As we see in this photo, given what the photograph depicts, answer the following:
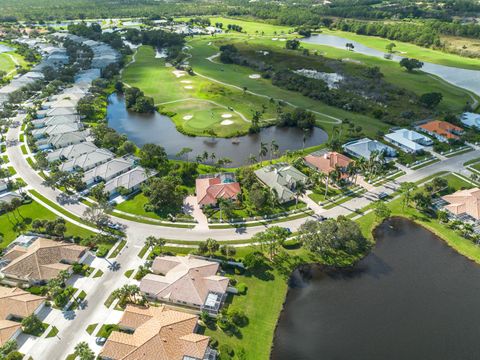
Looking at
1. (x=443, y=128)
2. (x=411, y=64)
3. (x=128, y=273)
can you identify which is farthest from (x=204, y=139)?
(x=411, y=64)

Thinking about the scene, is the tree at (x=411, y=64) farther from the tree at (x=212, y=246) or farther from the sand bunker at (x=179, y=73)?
the tree at (x=212, y=246)

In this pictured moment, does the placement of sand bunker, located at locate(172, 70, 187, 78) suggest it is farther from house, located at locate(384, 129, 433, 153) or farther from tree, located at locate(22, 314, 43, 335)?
tree, located at locate(22, 314, 43, 335)

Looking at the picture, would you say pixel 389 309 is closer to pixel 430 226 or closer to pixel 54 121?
pixel 430 226

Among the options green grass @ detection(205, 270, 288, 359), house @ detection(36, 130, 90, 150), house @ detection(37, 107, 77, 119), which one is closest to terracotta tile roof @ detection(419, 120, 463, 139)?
green grass @ detection(205, 270, 288, 359)

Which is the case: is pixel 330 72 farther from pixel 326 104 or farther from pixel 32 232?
pixel 32 232

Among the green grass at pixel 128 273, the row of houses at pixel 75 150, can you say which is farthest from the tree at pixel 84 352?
the row of houses at pixel 75 150

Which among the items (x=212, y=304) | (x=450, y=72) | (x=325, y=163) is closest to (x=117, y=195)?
(x=212, y=304)

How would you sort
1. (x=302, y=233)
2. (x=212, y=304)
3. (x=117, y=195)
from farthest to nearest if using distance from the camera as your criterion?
(x=117, y=195)
(x=302, y=233)
(x=212, y=304)
